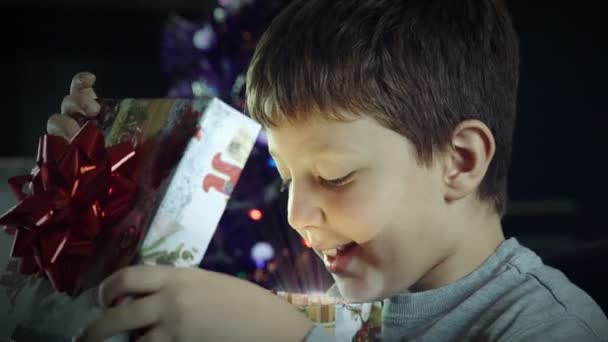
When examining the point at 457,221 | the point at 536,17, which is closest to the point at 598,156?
the point at 536,17

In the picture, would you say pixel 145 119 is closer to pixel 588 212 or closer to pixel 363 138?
pixel 363 138

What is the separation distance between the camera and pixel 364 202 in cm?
66

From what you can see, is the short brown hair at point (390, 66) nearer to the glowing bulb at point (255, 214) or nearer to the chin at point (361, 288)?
the chin at point (361, 288)

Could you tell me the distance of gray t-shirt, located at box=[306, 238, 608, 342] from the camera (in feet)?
2.10

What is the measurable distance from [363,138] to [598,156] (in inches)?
78.0

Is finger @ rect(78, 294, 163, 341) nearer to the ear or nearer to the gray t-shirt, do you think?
the gray t-shirt

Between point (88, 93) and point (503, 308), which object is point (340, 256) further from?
point (88, 93)

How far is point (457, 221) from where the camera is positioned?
73 centimetres

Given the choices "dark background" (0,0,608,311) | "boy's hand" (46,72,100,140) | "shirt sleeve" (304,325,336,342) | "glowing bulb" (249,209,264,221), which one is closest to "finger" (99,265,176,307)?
"shirt sleeve" (304,325,336,342)

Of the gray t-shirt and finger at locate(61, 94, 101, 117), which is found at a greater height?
finger at locate(61, 94, 101, 117)

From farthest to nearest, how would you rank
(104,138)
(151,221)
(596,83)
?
1. (596,83)
2. (104,138)
3. (151,221)

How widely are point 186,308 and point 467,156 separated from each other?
0.32 meters

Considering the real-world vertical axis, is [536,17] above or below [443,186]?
below

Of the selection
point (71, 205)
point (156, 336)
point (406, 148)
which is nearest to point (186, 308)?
point (156, 336)
